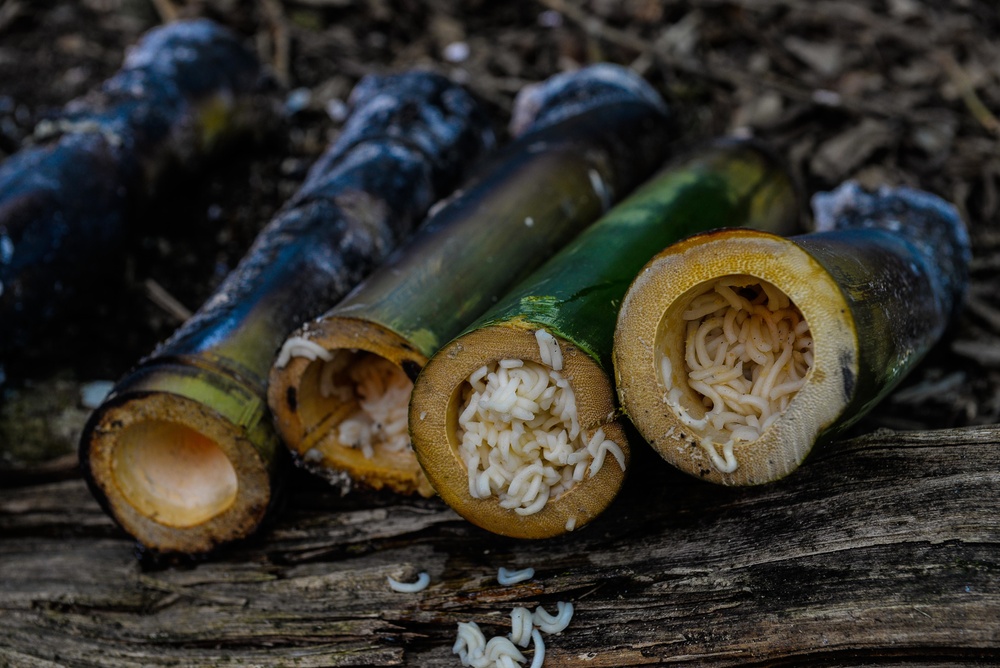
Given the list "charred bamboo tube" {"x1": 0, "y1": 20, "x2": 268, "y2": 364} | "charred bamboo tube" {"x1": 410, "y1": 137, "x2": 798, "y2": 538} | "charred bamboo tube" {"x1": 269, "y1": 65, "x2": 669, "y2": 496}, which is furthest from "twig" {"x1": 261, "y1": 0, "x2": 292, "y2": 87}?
"charred bamboo tube" {"x1": 410, "y1": 137, "x2": 798, "y2": 538}

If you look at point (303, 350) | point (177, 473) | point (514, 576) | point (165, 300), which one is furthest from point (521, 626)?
point (165, 300)

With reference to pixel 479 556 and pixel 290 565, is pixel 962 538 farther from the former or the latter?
pixel 290 565

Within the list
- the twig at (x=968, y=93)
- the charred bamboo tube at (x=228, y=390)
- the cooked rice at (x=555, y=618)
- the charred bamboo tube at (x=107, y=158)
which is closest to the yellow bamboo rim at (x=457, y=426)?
the cooked rice at (x=555, y=618)

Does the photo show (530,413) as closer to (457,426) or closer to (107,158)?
(457,426)

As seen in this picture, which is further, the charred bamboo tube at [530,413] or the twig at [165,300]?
the twig at [165,300]

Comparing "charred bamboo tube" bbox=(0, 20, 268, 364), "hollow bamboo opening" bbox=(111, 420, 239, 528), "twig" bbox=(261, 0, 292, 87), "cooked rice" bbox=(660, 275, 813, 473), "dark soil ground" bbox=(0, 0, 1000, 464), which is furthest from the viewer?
"twig" bbox=(261, 0, 292, 87)

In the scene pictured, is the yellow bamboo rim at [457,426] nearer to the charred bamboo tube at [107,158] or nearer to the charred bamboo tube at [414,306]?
the charred bamboo tube at [414,306]

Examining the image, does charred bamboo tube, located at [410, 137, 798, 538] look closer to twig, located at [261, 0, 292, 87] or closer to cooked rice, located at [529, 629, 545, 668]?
cooked rice, located at [529, 629, 545, 668]

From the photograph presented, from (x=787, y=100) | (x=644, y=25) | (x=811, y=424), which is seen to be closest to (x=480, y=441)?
(x=811, y=424)
